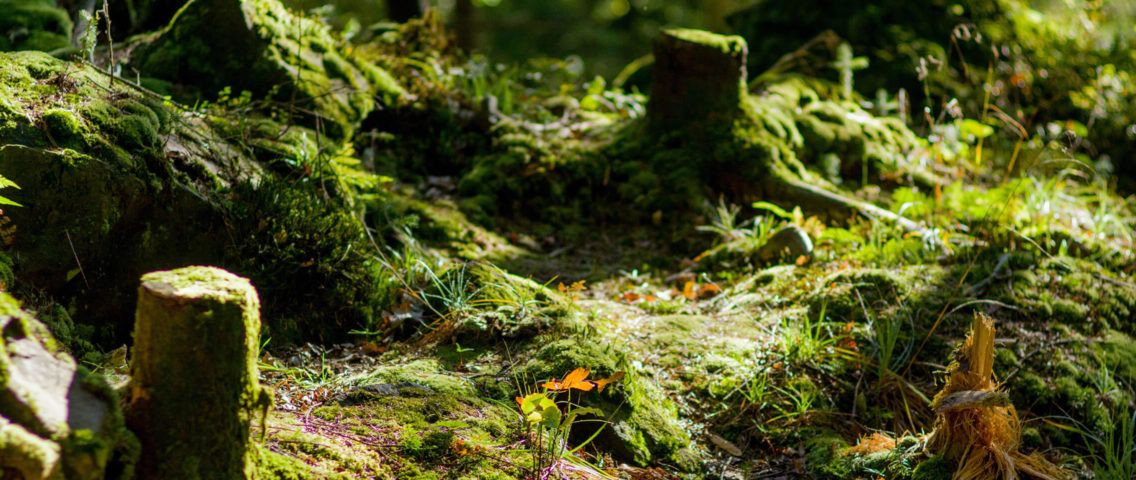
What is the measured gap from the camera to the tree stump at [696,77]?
627 cm

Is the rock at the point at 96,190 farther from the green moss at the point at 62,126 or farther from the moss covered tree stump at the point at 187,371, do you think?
the moss covered tree stump at the point at 187,371

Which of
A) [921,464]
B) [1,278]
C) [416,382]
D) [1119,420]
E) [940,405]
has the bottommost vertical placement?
[1119,420]

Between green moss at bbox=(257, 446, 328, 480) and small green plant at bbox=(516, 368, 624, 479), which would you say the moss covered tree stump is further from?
small green plant at bbox=(516, 368, 624, 479)

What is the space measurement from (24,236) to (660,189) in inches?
170

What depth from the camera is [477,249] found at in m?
5.14

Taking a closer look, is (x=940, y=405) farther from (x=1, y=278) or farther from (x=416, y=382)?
(x=1, y=278)

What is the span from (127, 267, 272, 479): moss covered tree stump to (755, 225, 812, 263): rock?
12.9ft

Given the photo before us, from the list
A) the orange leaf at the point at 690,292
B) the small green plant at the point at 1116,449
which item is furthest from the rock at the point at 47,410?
the orange leaf at the point at 690,292

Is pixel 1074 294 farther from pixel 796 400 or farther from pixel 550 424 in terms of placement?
pixel 550 424

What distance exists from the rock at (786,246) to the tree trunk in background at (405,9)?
193 inches

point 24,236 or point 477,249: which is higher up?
point 24,236

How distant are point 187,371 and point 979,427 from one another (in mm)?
2806


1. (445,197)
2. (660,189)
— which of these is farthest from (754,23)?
(445,197)

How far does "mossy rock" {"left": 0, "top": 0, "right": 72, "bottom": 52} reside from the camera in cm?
467
